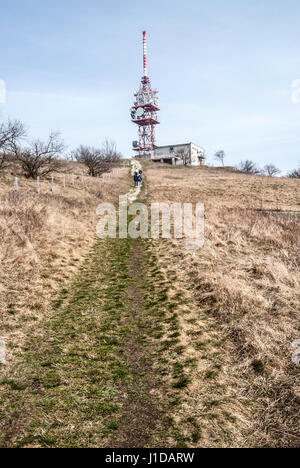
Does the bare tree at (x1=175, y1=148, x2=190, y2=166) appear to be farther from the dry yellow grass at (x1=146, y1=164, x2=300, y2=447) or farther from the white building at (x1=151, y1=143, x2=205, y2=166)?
the dry yellow grass at (x1=146, y1=164, x2=300, y2=447)

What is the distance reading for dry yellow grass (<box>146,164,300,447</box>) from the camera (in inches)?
155

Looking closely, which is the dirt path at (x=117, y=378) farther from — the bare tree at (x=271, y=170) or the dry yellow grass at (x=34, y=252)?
the bare tree at (x=271, y=170)

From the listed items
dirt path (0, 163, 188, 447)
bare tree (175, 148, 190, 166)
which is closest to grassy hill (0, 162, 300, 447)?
dirt path (0, 163, 188, 447)

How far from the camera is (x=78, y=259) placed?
423 inches

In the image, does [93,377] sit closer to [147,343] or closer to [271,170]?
[147,343]

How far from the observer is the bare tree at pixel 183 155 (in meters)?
85.0

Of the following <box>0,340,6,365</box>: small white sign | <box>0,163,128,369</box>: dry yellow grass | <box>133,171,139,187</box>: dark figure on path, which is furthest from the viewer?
<box>133,171,139,187</box>: dark figure on path

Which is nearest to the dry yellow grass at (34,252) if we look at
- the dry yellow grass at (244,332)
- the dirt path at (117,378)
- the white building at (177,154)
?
the dirt path at (117,378)

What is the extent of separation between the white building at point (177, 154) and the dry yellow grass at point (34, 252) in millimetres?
71937

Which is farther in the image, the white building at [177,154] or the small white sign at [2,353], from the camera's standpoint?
the white building at [177,154]
